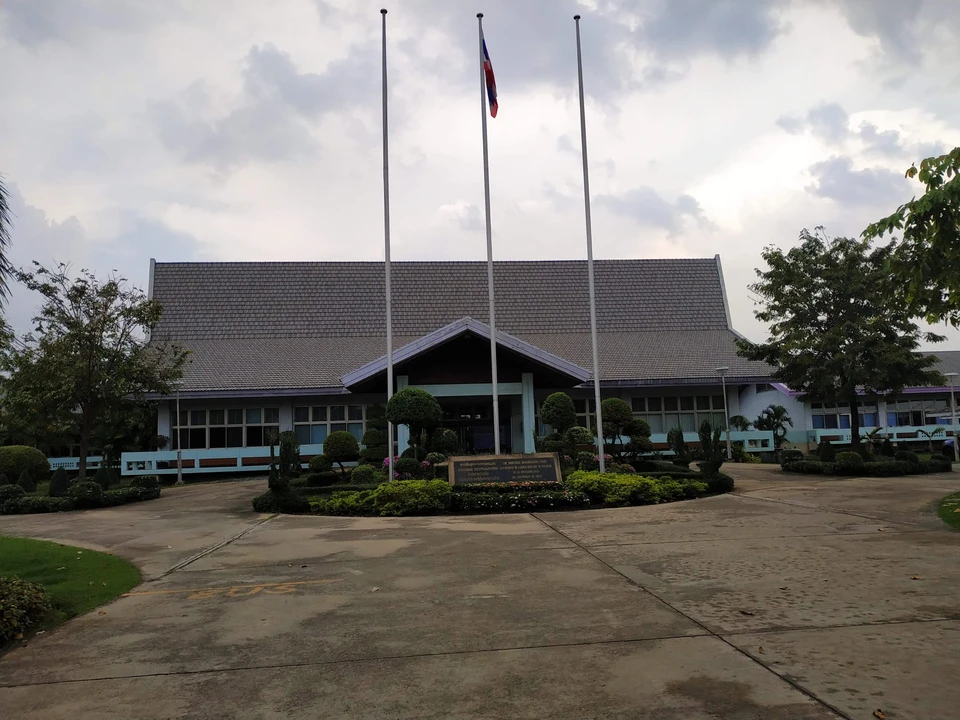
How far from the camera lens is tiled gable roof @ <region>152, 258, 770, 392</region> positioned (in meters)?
30.4

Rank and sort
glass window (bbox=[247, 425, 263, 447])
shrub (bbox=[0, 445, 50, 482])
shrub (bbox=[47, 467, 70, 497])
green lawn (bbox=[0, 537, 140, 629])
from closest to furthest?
1. green lawn (bbox=[0, 537, 140, 629])
2. shrub (bbox=[47, 467, 70, 497])
3. shrub (bbox=[0, 445, 50, 482])
4. glass window (bbox=[247, 425, 263, 447])

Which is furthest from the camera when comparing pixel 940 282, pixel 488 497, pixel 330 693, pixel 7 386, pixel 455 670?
pixel 7 386

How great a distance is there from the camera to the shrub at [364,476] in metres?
18.4

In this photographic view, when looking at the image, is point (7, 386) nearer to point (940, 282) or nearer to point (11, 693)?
point (11, 693)

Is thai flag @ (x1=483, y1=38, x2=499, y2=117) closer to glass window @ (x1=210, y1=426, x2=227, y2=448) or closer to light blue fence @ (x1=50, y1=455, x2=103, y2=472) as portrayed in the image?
glass window @ (x1=210, y1=426, x2=227, y2=448)

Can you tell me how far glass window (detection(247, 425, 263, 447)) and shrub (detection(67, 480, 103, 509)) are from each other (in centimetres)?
1043

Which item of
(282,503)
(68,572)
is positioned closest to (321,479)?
(282,503)

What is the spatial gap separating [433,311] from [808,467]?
1712 centimetres

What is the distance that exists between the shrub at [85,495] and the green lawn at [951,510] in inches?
720

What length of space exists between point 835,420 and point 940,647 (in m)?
29.2

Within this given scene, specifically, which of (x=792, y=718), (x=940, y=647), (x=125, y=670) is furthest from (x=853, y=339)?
(x=125, y=670)

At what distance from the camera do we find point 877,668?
15.7 feet

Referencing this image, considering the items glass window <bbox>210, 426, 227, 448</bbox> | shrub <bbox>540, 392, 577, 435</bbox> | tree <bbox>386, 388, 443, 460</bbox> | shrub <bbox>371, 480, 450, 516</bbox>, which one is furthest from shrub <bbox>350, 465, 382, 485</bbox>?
Answer: glass window <bbox>210, 426, 227, 448</bbox>

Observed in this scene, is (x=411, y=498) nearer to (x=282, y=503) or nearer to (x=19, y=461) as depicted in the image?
(x=282, y=503)
